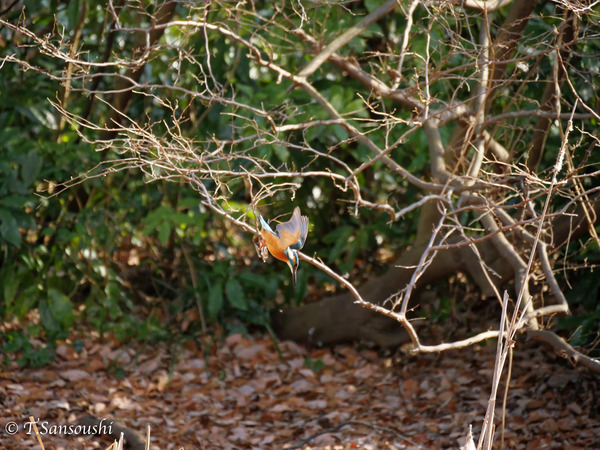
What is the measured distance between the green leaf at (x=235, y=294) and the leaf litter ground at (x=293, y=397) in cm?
37

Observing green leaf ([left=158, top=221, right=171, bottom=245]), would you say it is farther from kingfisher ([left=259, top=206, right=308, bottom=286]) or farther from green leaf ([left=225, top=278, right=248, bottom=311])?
kingfisher ([left=259, top=206, right=308, bottom=286])

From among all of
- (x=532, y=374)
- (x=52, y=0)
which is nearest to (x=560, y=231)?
(x=532, y=374)

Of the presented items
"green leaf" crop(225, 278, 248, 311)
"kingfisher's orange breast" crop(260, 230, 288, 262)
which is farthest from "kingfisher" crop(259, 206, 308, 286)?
"green leaf" crop(225, 278, 248, 311)

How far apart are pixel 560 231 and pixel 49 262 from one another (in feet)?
9.81

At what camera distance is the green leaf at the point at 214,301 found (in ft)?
14.0

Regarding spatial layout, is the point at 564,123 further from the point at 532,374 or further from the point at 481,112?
the point at 532,374

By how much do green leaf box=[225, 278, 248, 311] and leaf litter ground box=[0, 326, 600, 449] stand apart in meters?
0.37

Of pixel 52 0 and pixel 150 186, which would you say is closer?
pixel 52 0

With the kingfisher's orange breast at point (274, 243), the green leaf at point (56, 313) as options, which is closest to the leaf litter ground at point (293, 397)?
the green leaf at point (56, 313)

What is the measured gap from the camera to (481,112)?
3.36 metres

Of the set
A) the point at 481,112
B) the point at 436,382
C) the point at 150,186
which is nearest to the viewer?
the point at 481,112

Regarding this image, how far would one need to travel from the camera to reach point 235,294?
430 cm

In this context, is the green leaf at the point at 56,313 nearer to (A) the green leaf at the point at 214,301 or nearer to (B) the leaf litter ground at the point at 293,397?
(B) the leaf litter ground at the point at 293,397

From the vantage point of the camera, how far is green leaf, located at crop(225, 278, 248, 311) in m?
4.27
